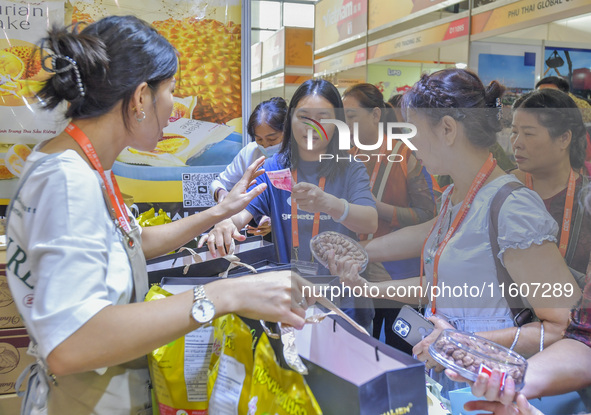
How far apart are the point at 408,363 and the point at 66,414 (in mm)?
777

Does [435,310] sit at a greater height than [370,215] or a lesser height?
lesser

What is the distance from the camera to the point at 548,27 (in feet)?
5.25

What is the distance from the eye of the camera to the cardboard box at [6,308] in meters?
2.54

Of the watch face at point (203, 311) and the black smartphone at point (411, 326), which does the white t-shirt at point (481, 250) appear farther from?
the watch face at point (203, 311)

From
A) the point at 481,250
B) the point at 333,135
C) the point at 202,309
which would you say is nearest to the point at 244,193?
the point at 333,135

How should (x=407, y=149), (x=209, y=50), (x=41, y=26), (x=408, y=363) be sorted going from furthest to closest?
(x=209, y=50) < (x=41, y=26) < (x=407, y=149) < (x=408, y=363)

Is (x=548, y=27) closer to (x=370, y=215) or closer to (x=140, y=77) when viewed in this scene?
(x=370, y=215)

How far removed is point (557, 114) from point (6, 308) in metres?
2.65

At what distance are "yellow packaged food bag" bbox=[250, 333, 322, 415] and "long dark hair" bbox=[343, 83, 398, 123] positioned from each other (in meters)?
0.54

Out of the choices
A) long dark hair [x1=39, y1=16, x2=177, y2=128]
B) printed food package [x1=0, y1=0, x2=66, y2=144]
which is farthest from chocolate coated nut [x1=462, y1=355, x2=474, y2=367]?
printed food package [x1=0, y1=0, x2=66, y2=144]

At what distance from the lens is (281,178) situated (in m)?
1.57

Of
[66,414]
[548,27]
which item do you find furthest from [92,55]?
[548,27]

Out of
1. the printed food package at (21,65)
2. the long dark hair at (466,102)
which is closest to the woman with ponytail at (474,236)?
the long dark hair at (466,102)

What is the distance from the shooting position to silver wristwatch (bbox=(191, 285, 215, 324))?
3.11ft
